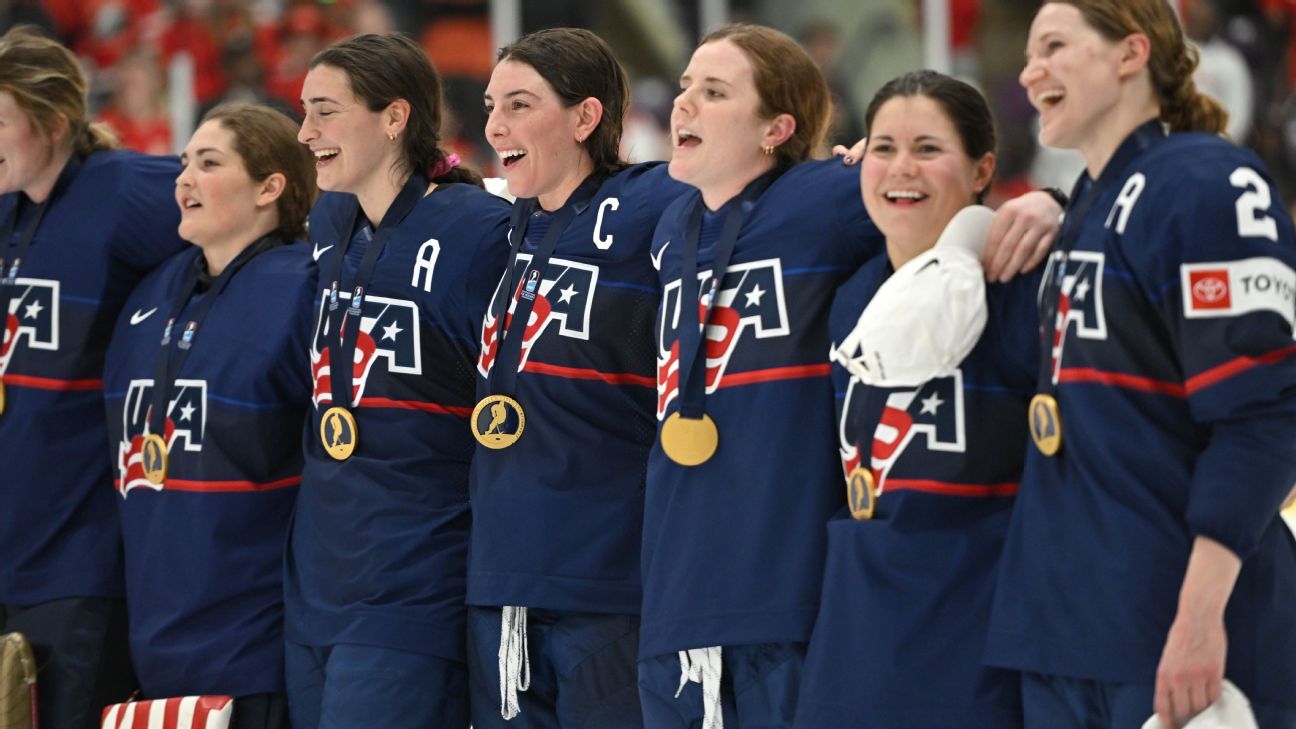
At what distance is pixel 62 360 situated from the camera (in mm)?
4379

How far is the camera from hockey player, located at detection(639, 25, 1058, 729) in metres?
3.23

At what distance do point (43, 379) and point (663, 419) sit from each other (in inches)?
70.3

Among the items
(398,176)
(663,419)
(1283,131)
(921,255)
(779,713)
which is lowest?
(779,713)

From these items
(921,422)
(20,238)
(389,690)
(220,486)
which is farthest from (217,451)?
(921,422)

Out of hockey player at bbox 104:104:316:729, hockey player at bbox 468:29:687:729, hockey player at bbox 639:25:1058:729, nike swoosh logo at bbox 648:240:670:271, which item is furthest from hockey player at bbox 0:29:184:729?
hockey player at bbox 639:25:1058:729

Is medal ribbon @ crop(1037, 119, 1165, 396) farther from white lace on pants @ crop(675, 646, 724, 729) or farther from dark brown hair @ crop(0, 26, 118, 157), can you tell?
dark brown hair @ crop(0, 26, 118, 157)

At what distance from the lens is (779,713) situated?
10.5ft

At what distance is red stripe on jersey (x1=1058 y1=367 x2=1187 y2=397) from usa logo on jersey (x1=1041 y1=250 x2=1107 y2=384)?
5 centimetres

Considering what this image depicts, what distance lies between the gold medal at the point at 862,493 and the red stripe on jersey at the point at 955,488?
0.21 ft

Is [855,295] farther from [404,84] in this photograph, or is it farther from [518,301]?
[404,84]

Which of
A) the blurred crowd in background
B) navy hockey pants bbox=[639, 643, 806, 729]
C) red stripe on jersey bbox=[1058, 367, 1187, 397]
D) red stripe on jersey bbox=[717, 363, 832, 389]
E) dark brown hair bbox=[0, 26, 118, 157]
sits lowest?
navy hockey pants bbox=[639, 643, 806, 729]

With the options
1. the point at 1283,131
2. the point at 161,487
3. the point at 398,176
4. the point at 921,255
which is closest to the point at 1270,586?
the point at 921,255

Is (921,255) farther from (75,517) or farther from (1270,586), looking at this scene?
(75,517)

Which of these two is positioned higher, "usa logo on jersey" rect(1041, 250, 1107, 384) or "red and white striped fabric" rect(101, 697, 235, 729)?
"usa logo on jersey" rect(1041, 250, 1107, 384)
